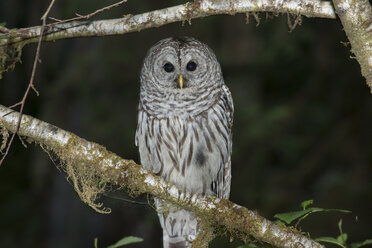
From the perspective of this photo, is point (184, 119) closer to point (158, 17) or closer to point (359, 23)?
point (158, 17)

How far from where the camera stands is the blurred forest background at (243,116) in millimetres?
6844

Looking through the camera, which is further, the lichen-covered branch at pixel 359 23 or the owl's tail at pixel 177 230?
the owl's tail at pixel 177 230

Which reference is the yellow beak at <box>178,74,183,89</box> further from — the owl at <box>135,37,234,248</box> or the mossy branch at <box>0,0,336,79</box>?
the mossy branch at <box>0,0,336,79</box>

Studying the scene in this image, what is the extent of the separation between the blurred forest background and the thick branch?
3746 millimetres

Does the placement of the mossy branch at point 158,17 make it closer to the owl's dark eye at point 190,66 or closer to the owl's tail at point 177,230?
the owl's dark eye at point 190,66

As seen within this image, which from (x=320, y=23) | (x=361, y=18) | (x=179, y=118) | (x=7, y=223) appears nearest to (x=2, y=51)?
(x=179, y=118)

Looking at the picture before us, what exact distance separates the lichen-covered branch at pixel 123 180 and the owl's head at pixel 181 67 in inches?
55.4

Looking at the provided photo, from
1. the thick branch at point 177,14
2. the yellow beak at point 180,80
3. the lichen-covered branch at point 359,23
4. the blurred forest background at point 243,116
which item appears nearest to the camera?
the lichen-covered branch at point 359,23

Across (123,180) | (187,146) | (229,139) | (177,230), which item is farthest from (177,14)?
(177,230)

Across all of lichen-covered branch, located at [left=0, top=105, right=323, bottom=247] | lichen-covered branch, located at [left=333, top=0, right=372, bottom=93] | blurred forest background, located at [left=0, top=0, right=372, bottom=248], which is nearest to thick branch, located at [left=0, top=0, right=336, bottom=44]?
lichen-covered branch, located at [left=333, top=0, right=372, bottom=93]

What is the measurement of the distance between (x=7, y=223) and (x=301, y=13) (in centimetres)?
777

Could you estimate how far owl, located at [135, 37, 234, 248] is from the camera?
4195 mm

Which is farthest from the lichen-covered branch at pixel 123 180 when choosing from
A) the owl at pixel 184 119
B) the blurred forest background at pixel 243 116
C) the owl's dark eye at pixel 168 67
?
the blurred forest background at pixel 243 116

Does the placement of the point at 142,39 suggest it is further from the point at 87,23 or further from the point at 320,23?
the point at 87,23
